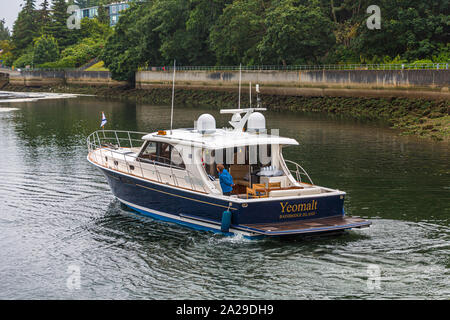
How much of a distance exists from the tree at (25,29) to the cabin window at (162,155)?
433ft

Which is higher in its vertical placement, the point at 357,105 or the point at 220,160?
the point at 357,105

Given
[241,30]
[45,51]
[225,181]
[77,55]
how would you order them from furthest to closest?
1. [45,51]
2. [77,55]
3. [241,30]
4. [225,181]

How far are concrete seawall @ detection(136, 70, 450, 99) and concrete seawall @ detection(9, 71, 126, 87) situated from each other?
22799 mm

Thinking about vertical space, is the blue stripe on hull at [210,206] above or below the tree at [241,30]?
below

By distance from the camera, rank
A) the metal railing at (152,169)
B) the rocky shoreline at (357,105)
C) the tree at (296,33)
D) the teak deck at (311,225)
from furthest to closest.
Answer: the tree at (296,33), the rocky shoreline at (357,105), the metal railing at (152,169), the teak deck at (311,225)

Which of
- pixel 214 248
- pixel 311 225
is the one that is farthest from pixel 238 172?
pixel 311 225

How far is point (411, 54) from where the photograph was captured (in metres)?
56.3

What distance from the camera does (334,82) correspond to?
195ft

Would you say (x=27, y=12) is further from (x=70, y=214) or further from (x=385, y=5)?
(x=70, y=214)

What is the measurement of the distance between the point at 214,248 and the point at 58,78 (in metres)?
103

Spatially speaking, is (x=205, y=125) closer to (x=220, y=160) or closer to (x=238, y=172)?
(x=220, y=160)

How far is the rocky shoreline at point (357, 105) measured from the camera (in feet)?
137

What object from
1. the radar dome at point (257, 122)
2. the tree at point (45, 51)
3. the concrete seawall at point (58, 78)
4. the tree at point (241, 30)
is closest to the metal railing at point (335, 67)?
the tree at point (241, 30)

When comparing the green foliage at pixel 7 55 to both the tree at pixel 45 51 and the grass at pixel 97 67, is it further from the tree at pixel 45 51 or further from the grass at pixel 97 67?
the grass at pixel 97 67
